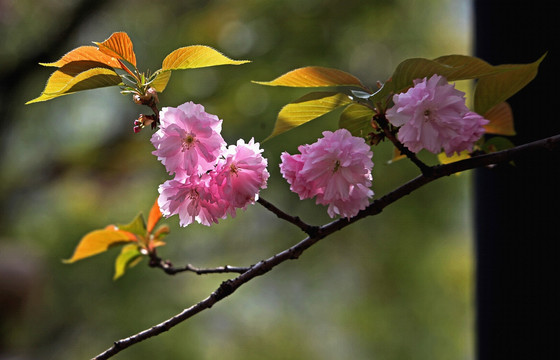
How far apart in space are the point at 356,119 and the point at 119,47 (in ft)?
0.44

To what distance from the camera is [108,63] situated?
0.30m

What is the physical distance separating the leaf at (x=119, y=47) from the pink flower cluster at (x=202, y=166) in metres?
0.04

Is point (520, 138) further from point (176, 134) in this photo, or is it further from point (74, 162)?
point (74, 162)

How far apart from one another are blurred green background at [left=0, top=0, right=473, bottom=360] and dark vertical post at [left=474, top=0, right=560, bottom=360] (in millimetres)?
1140

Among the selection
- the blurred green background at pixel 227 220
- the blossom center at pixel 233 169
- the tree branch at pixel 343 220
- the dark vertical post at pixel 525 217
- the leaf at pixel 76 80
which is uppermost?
the leaf at pixel 76 80

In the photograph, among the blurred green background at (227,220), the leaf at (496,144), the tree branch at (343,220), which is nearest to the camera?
the tree branch at (343,220)

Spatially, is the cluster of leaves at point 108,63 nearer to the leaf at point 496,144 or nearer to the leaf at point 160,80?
the leaf at point 160,80

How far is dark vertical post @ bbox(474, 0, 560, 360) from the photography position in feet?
1.54

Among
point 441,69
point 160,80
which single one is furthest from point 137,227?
point 441,69

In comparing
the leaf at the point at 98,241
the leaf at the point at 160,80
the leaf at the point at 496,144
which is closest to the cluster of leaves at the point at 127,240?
the leaf at the point at 98,241

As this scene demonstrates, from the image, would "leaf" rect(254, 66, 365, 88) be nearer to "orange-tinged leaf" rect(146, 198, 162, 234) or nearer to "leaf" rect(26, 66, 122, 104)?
"leaf" rect(26, 66, 122, 104)

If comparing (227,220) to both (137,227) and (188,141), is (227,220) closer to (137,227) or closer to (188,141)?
(137,227)

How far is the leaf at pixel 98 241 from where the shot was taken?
45 centimetres

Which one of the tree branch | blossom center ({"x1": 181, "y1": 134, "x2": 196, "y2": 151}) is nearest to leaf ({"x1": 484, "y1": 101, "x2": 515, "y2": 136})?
the tree branch
